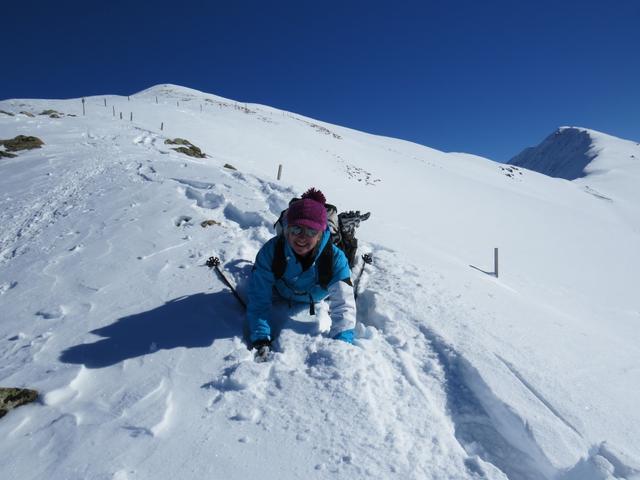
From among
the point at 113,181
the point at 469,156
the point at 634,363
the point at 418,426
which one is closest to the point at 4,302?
the point at 418,426

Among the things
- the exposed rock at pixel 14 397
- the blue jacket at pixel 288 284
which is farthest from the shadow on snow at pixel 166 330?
the exposed rock at pixel 14 397

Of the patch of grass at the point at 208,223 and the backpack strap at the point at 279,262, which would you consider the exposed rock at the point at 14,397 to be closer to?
the backpack strap at the point at 279,262

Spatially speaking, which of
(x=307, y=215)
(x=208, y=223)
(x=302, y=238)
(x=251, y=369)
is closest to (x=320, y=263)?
(x=302, y=238)

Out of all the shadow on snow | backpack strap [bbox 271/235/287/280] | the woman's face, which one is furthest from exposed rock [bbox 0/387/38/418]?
the woman's face

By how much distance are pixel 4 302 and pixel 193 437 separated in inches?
129

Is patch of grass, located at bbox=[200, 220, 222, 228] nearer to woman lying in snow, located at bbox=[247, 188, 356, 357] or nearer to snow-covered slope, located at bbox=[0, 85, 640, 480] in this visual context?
snow-covered slope, located at bbox=[0, 85, 640, 480]

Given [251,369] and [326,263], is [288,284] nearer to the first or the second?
[326,263]

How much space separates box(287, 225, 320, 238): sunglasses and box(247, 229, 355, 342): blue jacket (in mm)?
225

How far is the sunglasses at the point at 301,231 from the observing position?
310cm

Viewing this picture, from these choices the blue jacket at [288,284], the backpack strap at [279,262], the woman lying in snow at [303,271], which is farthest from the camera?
the backpack strap at [279,262]

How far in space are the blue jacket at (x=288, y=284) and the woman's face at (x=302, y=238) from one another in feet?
0.45

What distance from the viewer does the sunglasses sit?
310cm

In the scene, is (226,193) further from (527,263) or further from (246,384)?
(527,263)

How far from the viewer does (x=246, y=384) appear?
263 centimetres
